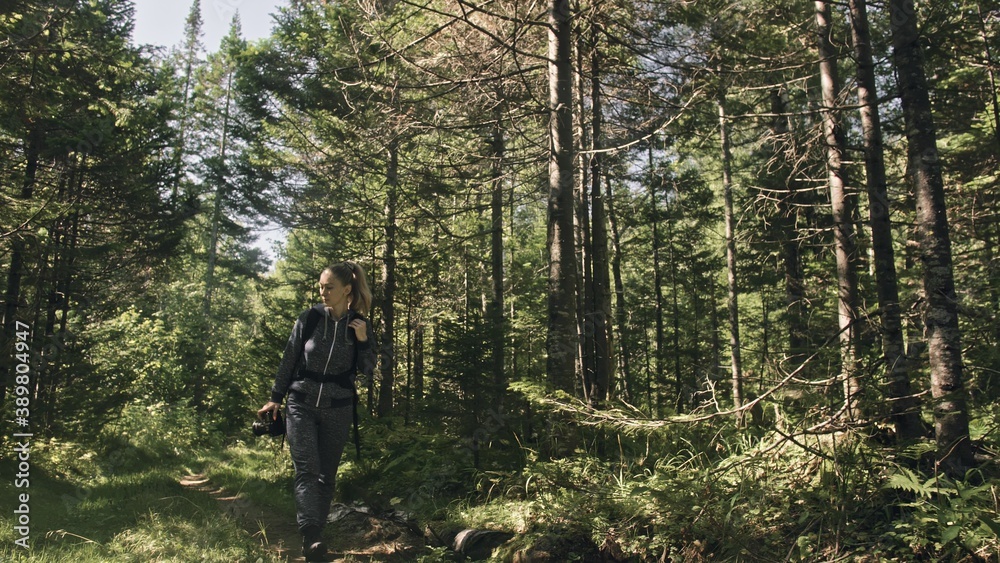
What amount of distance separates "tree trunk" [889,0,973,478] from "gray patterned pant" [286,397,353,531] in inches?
169

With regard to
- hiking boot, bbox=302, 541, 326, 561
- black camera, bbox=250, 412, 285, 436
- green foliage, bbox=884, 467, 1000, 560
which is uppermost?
black camera, bbox=250, 412, 285, 436

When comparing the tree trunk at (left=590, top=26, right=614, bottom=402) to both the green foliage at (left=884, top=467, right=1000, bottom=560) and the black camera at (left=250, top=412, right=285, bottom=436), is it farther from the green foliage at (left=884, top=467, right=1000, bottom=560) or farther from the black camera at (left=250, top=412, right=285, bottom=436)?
the black camera at (left=250, top=412, right=285, bottom=436)

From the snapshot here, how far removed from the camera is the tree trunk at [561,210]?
6754 mm

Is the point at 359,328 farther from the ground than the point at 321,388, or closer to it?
farther from the ground

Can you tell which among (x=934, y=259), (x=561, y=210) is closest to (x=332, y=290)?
(x=561, y=210)

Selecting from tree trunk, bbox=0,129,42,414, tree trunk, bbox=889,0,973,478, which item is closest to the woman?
tree trunk, bbox=889,0,973,478

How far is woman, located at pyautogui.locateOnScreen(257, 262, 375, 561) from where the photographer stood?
4.23 metres

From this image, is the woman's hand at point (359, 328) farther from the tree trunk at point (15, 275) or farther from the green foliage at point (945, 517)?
the tree trunk at point (15, 275)

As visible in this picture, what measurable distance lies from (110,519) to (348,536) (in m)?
2.44

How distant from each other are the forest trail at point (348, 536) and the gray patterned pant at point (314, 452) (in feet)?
2.50

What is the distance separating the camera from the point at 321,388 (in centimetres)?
435

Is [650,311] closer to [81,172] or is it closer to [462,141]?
[462,141]

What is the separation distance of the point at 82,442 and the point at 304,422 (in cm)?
961

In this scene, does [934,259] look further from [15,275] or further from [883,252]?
[15,275]
